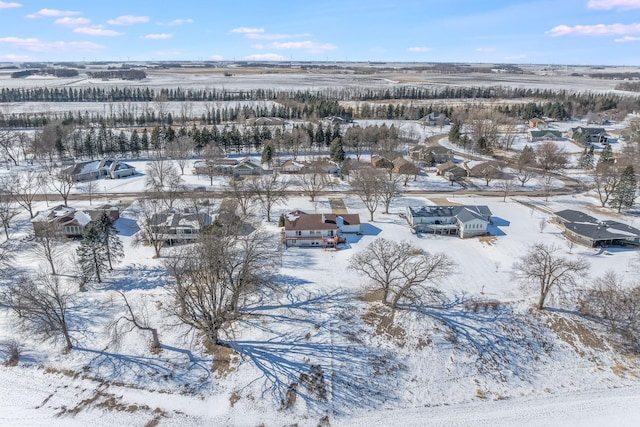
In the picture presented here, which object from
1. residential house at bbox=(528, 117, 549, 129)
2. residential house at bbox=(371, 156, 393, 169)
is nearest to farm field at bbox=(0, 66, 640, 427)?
residential house at bbox=(371, 156, 393, 169)

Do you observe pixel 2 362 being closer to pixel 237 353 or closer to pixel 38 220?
pixel 237 353

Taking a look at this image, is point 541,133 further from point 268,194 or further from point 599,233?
point 268,194

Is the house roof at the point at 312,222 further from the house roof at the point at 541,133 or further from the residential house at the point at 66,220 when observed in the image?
the house roof at the point at 541,133

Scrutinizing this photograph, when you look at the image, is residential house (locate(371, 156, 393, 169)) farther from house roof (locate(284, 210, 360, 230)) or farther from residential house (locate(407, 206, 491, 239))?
house roof (locate(284, 210, 360, 230))

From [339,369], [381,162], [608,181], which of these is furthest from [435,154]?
[339,369]

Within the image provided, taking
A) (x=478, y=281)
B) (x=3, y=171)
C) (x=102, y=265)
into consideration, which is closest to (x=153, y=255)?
(x=102, y=265)

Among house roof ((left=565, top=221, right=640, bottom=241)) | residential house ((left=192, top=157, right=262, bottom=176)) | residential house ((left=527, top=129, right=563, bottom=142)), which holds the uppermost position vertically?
residential house ((left=527, top=129, right=563, bottom=142))
